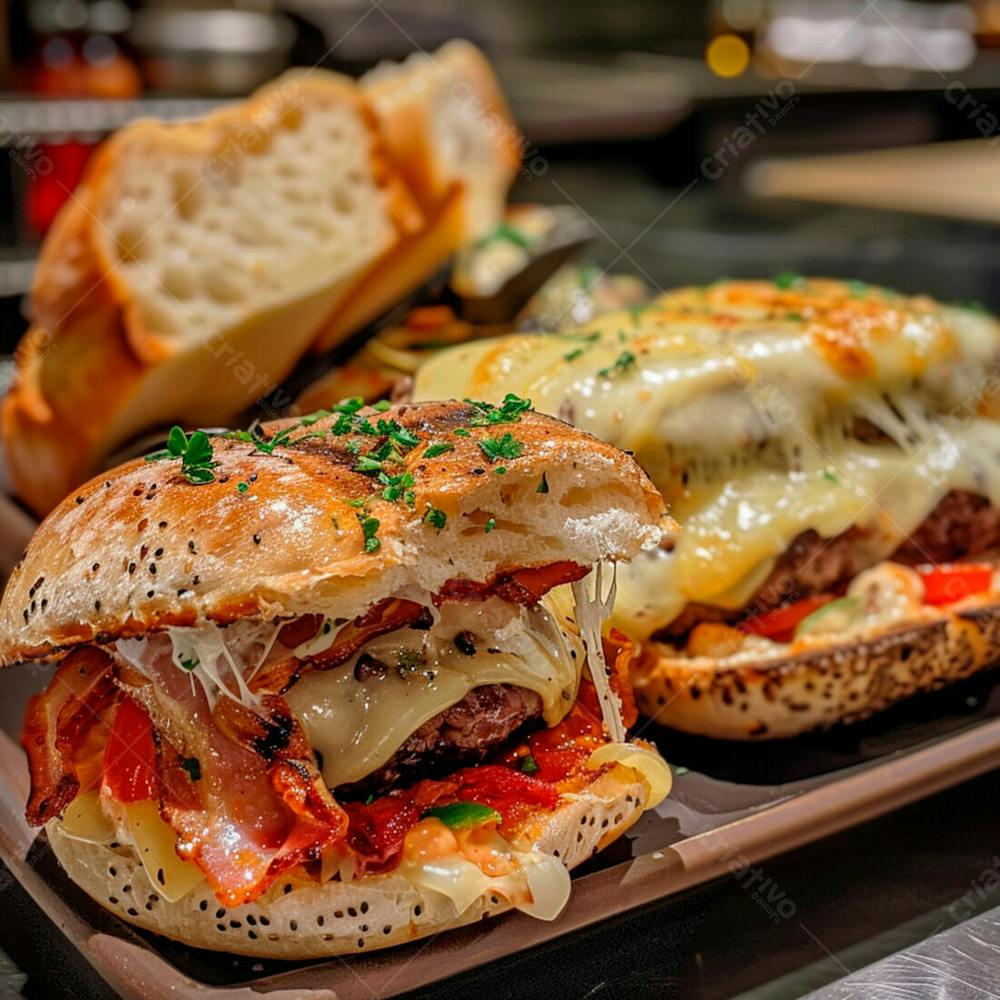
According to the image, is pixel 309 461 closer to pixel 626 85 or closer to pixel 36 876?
pixel 36 876

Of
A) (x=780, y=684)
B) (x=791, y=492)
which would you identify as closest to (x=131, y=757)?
(x=780, y=684)

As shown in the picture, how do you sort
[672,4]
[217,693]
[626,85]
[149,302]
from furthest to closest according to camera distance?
1. [672,4]
2. [626,85]
3. [149,302]
4. [217,693]

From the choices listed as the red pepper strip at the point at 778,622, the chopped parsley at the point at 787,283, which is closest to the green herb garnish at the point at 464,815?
the red pepper strip at the point at 778,622

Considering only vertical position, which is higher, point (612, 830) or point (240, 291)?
point (240, 291)

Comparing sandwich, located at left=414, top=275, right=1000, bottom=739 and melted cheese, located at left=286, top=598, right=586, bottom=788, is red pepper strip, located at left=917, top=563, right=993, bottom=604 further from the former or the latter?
melted cheese, located at left=286, top=598, right=586, bottom=788

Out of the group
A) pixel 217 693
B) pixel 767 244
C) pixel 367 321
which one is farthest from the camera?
pixel 767 244

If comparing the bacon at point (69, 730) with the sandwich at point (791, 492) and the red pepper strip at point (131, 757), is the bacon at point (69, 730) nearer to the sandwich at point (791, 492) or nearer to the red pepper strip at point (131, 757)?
the red pepper strip at point (131, 757)

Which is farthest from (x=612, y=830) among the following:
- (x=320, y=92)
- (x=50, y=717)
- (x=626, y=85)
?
(x=626, y=85)
